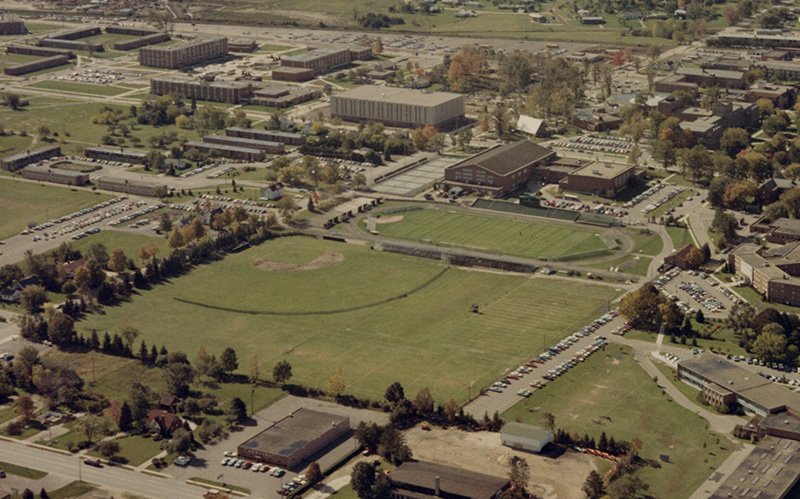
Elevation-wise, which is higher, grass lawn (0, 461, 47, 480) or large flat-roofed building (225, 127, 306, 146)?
large flat-roofed building (225, 127, 306, 146)

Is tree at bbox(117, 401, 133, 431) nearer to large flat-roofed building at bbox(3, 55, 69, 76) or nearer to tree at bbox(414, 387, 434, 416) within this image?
tree at bbox(414, 387, 434, 416)

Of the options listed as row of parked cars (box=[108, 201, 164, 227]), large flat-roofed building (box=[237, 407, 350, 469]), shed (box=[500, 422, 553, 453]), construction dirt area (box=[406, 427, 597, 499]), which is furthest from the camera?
row of parked cars (box=[108, 201, 164, 227])

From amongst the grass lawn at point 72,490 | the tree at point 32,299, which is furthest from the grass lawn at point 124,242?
the grass lawn at point 72,490

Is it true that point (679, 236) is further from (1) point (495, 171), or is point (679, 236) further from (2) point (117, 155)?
(2) point (117, 155)

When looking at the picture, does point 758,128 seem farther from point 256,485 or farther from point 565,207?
point 256,485

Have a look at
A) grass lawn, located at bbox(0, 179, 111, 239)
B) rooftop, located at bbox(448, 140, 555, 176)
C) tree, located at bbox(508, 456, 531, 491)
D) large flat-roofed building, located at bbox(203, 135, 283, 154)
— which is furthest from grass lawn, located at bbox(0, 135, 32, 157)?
tree, located at bbox(508, 456, 531, 491)

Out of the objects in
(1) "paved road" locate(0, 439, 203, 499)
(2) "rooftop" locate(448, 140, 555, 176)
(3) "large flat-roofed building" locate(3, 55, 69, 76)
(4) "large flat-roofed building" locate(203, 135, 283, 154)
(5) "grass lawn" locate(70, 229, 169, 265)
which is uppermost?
(3) "large flat-roofed building" locate(3, 55, 69, 76)
